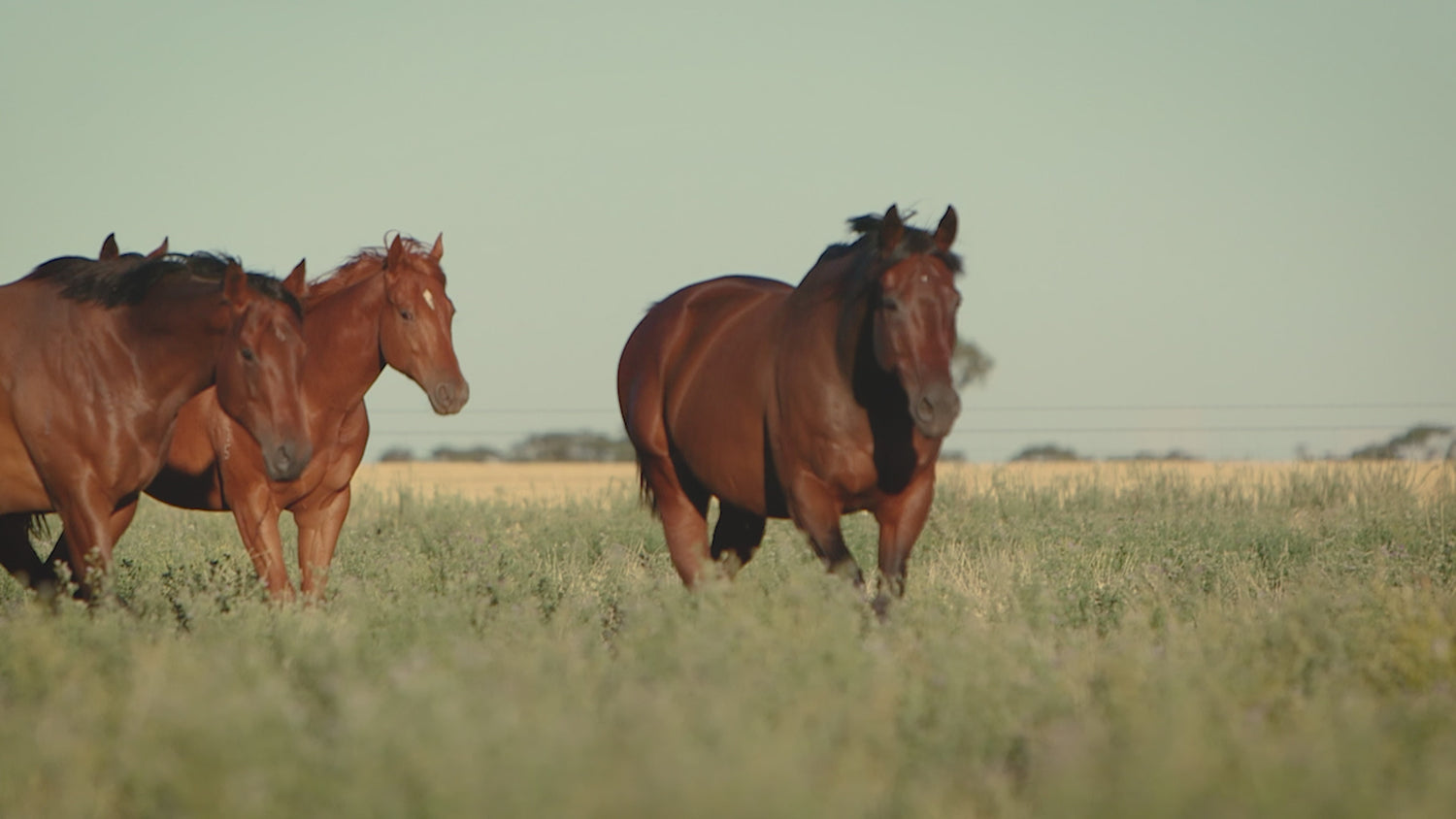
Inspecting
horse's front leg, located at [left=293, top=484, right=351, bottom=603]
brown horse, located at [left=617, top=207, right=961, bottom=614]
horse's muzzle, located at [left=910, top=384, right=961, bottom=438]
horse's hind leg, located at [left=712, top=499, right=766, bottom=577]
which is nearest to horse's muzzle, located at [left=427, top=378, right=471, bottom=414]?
horse's front leg, located at [left=293, top=484, right=351, bottom=603]

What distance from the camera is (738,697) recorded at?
3.70 metres

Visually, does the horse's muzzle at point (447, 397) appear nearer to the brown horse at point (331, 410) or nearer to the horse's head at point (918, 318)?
the brown horse at point (331, 410)

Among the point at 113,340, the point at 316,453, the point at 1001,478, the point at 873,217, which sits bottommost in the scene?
the point at 1001,478

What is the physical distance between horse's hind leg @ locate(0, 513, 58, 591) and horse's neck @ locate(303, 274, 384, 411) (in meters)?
1.92

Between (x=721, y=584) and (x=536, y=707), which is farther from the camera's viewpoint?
(x=721, y=584)

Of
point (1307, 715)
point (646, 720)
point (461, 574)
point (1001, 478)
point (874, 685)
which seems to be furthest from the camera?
point (1001, 478)

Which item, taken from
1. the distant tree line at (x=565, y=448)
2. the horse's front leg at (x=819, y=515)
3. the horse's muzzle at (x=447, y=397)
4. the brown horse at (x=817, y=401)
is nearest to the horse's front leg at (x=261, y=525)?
the horse's muzzle at (x=447, y=397)

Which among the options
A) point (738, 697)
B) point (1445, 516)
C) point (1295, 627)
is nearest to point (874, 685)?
point (738, 697)

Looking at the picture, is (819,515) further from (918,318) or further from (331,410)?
(331,410)

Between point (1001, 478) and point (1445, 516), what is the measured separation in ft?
16.0

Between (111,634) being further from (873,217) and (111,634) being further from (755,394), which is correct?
(873,217)

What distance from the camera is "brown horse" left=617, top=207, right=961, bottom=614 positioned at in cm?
587

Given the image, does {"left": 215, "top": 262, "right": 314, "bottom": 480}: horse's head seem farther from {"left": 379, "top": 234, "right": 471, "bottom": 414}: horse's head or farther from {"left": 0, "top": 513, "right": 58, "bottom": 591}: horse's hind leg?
{"left": 0, "top": 513, "right": 58, "bottom": 591}: horse's hind leg

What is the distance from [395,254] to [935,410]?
Answer: 3.39 m
